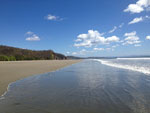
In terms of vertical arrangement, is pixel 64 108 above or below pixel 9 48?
below

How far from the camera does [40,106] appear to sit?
13.4 ft

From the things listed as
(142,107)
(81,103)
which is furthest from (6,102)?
(142,107)

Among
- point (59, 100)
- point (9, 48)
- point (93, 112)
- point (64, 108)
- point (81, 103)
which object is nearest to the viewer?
point (93, 112)

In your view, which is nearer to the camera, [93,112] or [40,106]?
[93,112]

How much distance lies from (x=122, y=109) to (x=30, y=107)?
2.95m

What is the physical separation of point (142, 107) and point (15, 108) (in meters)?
4.09

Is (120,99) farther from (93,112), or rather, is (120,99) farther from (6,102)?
(6,102)

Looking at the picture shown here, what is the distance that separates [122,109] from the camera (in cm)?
381

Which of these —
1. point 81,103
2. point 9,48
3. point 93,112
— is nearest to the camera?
point 93,112

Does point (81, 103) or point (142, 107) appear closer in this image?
point (142, 107)

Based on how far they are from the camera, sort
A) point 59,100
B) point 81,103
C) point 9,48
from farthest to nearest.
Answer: point 9,48
point 59,100
point 81,103

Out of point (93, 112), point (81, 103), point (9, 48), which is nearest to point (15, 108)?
point (81, 103)

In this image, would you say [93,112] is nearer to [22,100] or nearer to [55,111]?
[55,111]

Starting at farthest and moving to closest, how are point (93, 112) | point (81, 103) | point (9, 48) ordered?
point (9, 48), point (81, 103), point (93, 112)
